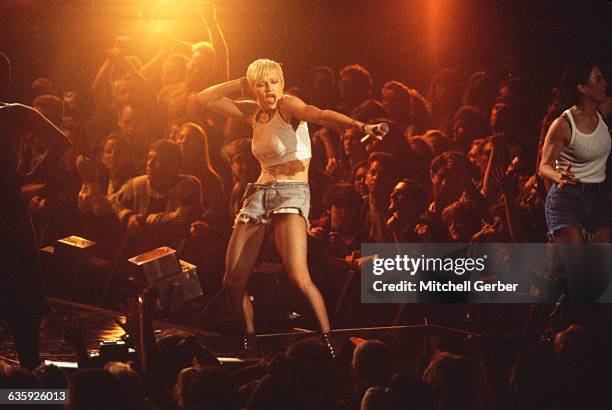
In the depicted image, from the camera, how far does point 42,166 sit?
231 inches

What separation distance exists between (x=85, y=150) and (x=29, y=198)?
42 cm

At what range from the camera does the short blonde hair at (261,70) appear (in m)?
5.97

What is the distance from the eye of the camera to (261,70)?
5980 mm

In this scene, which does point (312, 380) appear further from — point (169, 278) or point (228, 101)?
point (228, 101)

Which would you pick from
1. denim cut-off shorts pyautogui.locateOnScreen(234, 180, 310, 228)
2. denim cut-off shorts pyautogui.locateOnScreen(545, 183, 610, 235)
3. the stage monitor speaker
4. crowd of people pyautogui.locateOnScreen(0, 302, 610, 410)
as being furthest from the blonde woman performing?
denim cut-off shorts pyautogui.locateOnScreen(545, 183, 610, 235)

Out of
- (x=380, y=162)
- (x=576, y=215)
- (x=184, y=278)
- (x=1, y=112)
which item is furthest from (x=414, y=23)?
(x=1, y=112)

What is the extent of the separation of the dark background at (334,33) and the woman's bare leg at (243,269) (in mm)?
891

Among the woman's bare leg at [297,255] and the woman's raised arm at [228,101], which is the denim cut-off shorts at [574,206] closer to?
the woman's bare leg at [297,255]

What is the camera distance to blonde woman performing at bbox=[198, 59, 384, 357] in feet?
19.2

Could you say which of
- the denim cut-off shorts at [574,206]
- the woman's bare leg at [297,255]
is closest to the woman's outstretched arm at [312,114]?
the woman's bare leg at [297,255]

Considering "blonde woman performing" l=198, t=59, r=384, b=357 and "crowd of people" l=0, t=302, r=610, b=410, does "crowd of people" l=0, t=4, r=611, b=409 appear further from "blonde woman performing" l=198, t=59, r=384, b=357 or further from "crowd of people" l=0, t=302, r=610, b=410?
"crowd of people" l=0, t=302, r=610, b=410

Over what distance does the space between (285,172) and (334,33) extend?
0.93 m

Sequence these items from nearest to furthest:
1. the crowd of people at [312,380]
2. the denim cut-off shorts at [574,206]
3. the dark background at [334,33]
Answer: the crowd of people at [312,380]
the dark background at [334,33]
the denim cut-off shorts at [574,206]

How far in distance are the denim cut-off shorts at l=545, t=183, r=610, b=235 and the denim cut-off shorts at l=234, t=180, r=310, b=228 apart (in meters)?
1.45
